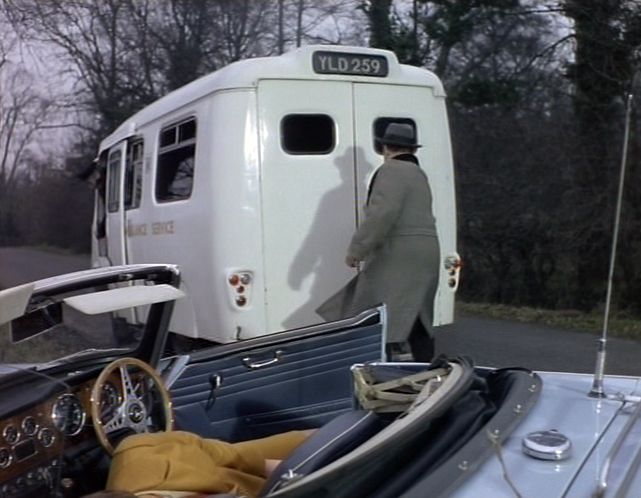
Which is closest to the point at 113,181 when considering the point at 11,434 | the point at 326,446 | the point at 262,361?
the point at 262,361

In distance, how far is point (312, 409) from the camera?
156 inches

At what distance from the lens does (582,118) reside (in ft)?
45.1

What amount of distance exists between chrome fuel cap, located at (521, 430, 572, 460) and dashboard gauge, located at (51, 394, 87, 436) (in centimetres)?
158

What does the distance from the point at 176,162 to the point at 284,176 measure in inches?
51.0

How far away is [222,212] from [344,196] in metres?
1.03

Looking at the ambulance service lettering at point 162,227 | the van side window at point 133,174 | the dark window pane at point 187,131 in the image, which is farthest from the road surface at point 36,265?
the dark window pane at point 187,131

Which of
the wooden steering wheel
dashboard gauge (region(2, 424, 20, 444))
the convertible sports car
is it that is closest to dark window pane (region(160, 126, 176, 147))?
the convertible sports car

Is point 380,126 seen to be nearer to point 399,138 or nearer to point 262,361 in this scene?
point 399,138

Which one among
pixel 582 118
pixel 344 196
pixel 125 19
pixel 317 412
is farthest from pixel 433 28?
pixel 317 412

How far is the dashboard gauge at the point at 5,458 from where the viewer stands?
2797mm

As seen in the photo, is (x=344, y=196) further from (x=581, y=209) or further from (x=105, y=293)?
(x=581, y=209)

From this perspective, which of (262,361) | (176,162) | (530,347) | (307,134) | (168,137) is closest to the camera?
(262,361)

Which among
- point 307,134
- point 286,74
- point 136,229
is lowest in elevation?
point 136,229

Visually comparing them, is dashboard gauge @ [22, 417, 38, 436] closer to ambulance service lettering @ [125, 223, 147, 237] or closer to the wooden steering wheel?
the wooden steering wheel
